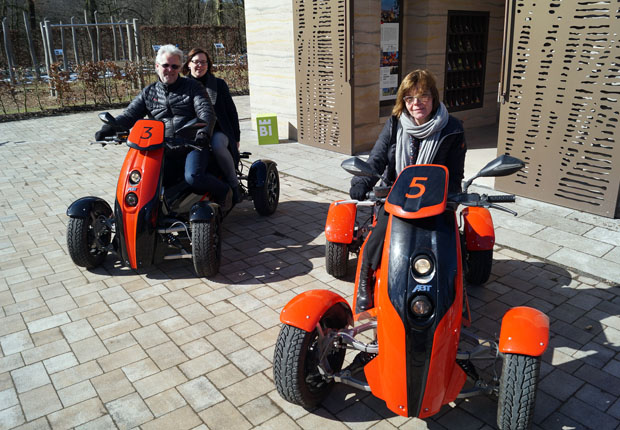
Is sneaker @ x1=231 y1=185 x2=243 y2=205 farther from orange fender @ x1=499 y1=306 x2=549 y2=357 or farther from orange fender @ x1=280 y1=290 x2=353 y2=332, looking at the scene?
orange fender @ x1=499 y1=306 x2=549 y2=357

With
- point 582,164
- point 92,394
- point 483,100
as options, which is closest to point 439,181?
point 92,394

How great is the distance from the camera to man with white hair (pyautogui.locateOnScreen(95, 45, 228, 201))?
4.78 meters

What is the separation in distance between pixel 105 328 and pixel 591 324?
11.4 ft

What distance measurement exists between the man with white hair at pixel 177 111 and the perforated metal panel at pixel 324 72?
386 centimetres

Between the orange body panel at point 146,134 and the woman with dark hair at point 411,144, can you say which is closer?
the woman with dark hair at point 411,144

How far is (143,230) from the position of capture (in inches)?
167

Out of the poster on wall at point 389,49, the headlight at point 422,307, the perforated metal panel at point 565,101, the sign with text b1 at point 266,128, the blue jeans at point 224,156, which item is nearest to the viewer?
the headlight at point 422,307

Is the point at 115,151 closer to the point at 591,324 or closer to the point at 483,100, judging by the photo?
the point at 483,100

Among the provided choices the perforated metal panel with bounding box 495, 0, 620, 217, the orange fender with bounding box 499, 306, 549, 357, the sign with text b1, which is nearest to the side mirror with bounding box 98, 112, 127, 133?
the orange fender with bounding box 499, 306, 549, 357

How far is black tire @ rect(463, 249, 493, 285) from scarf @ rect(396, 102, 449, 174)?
1.17 meters

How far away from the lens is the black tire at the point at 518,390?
2.40m

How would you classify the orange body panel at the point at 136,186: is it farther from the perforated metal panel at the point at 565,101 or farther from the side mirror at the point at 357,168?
the perforated metal panel at the point at 565,101

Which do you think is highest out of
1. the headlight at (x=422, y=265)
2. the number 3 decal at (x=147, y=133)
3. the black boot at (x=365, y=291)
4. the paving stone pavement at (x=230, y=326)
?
the number 3 decal at (x=147, y=133)

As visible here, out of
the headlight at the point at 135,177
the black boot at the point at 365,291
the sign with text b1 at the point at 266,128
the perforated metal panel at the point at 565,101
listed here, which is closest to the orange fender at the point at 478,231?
the black boot at the point at 365,291
